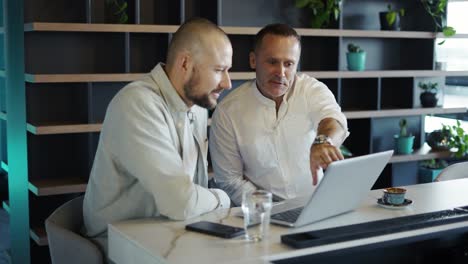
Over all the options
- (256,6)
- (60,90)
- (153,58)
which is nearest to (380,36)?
(256,6)

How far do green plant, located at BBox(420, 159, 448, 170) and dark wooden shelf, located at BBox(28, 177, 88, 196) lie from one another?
9.17 feet

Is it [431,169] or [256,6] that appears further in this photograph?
[431,169]

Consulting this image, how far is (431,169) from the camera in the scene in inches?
215

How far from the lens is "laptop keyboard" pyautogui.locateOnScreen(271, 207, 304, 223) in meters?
2.30

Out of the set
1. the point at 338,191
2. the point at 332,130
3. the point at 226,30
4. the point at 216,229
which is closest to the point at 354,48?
the point at 226,30

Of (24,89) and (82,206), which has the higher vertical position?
(24,89)

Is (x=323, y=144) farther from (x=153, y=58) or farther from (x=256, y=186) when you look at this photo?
(x=153, y=58)

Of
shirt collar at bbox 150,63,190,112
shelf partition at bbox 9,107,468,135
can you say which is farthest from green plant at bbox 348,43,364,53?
shirt collar at bbox 150,63,190,112

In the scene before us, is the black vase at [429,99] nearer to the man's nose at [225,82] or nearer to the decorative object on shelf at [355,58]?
the decorative object on shelf at [355,58]

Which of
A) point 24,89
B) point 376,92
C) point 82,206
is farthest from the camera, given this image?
point 376,92

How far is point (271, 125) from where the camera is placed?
3119 millimetres

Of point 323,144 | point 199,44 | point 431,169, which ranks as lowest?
point 431,169

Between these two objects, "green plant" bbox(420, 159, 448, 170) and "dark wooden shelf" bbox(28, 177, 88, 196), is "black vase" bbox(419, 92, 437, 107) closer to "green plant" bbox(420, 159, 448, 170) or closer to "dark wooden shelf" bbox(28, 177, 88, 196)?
"green plant" bbox(420, 159, 448, 170)

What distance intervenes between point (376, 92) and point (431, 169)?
80 cm
